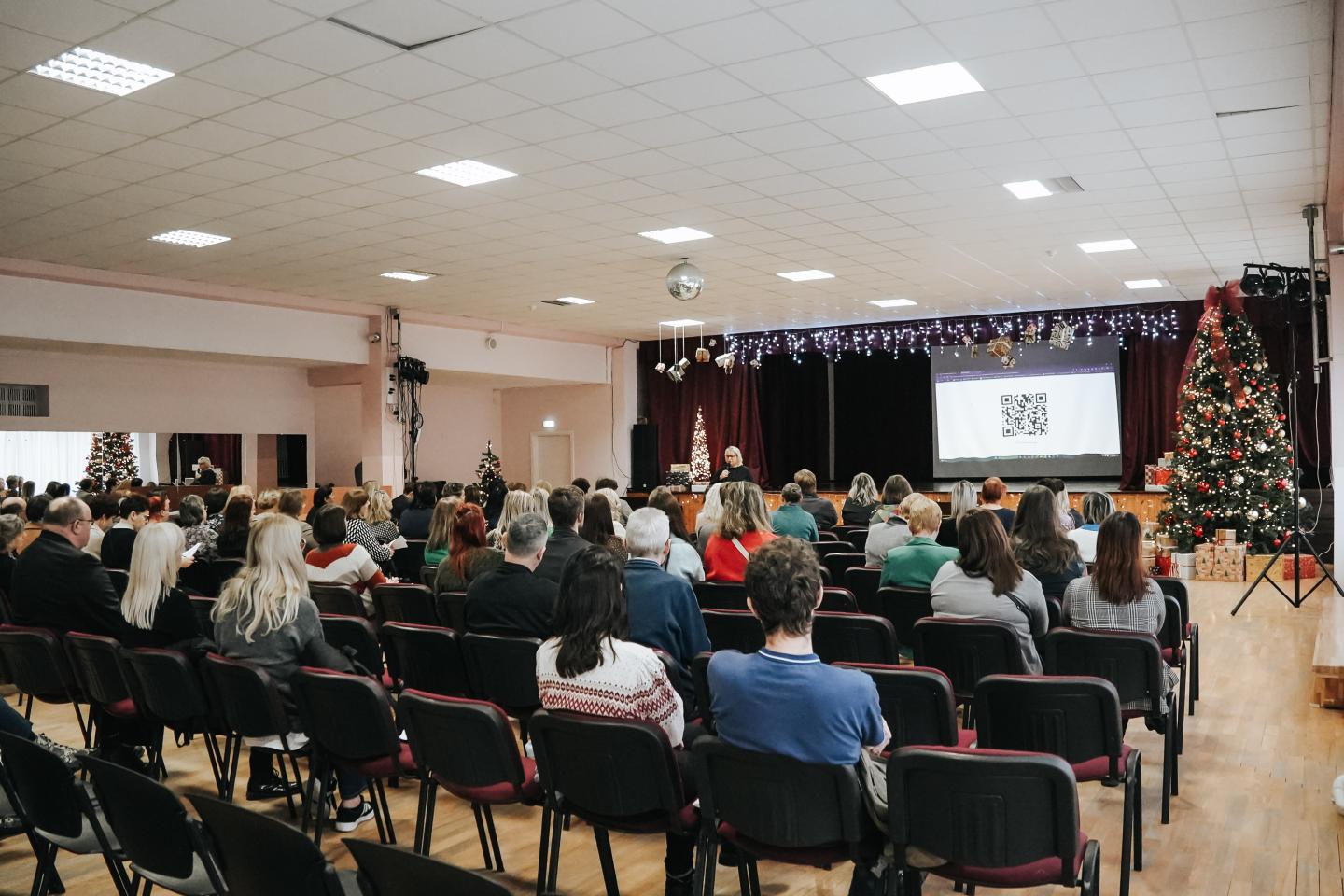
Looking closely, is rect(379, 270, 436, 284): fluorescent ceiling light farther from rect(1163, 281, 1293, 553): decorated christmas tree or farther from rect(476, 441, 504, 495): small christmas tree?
rect(1163, 281, 1293, 553): decorated christmas tree

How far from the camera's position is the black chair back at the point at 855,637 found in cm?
454

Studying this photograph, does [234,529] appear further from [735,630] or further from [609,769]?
[609,769]

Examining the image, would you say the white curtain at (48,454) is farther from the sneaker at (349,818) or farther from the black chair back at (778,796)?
the black chair back at (778,796)

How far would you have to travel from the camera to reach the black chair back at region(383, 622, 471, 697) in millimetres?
4445

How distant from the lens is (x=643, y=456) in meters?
18.7

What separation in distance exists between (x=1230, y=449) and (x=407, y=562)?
30.2ft

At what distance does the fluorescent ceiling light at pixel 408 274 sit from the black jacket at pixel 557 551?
23.4 feet

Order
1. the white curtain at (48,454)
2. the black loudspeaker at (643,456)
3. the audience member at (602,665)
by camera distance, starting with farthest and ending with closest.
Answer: the black loudspeaker at (643,456), the white curtain at (48,454), the audience member at (602,665)

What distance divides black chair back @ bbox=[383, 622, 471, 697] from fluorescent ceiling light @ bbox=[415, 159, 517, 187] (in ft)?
12.7

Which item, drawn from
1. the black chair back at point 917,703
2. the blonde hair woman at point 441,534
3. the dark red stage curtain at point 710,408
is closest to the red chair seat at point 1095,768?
the black chair back at point 917,703

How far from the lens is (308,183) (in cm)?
779

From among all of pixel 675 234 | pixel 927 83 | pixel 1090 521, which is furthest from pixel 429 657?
pixel 675 234

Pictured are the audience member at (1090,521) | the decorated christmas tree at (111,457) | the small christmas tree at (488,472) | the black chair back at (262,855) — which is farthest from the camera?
the small christmas tree at (488,472)

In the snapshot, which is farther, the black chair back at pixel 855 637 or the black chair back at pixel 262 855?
the black chair back at pixel 855 637
